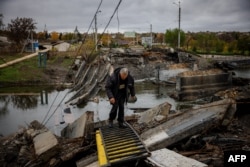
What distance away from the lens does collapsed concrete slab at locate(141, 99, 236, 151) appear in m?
6.29

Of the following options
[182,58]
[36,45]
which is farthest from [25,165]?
[36,45]

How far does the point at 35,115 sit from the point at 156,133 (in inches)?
571

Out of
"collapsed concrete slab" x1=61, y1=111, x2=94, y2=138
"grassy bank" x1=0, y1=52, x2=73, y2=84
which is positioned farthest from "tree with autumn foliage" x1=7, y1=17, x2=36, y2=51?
"collapsed concrete slab" x1=61, y1=111, x2=94, y2=138

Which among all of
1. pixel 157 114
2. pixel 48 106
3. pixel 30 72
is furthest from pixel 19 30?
pixel 157 114

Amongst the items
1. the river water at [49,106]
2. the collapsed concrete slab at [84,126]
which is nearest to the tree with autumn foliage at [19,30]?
the river water at [49,106]

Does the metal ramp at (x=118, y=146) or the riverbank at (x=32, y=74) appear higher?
the metal ramp at (x=118, y=146)

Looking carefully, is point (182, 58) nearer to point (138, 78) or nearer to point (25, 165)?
point (138, 78)

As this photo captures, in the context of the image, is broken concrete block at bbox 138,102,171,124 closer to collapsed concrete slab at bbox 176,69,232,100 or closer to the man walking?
the man walking

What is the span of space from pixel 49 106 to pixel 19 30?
31.8m

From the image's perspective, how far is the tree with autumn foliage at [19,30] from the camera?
48.3 m

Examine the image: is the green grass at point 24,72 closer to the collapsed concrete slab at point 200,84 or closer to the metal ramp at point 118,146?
the collapsed concrete slab at point 200,84

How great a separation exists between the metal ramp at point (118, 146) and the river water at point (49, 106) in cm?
560

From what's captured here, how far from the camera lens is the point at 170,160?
511 cm

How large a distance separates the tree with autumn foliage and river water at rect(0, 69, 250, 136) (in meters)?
21.0
